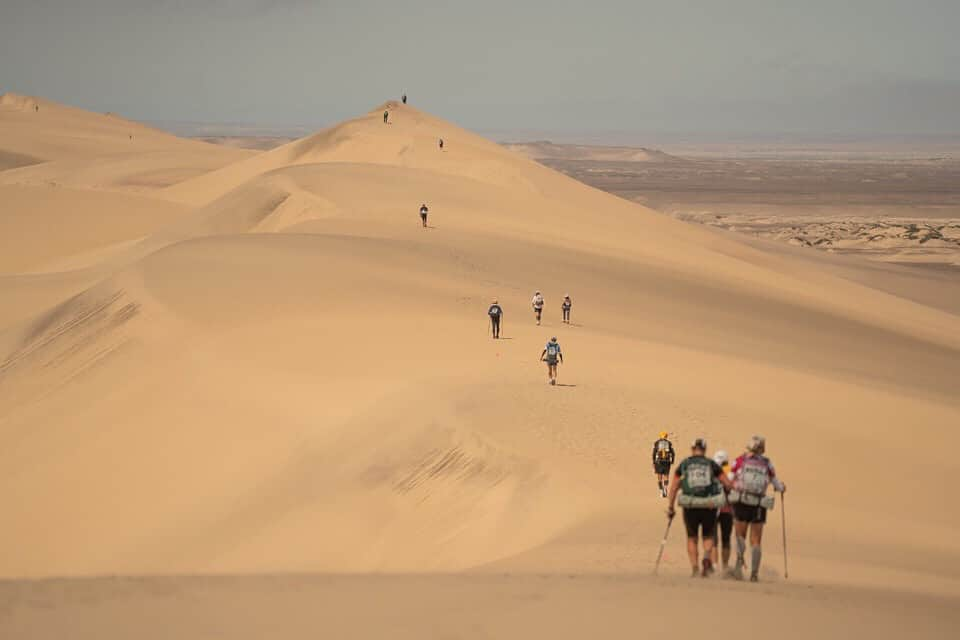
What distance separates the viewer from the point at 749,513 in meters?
10.1

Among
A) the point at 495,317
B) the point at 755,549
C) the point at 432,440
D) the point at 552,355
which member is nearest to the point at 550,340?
the point at 552,355

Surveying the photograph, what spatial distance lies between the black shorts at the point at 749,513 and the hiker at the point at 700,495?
10.7 inches

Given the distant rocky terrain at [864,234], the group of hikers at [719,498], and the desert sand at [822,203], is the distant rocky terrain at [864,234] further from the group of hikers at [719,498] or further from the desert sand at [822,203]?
the group of hikers at [719,498]

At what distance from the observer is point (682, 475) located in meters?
9.96

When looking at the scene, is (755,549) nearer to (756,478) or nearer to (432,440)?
(756,478)

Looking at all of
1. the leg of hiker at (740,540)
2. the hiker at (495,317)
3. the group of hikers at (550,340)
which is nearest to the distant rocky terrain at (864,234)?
the group of hikers at (550,340)

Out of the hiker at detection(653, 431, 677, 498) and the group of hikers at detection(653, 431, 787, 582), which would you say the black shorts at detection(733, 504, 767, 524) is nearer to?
the group of hikers at detection(653, 431, 787, 582)

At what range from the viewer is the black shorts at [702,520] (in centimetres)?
A: 998

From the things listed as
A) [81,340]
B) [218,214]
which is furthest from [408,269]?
[218,214]

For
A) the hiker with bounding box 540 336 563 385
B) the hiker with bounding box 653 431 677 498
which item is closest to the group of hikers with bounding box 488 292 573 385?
the hiker with bounding box 540 336 563 385

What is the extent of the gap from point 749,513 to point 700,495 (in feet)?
1.70

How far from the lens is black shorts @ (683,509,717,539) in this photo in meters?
9.98

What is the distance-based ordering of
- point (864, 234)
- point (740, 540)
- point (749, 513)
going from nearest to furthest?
point (749, 513)
point (740, 540)
point (864, 234)

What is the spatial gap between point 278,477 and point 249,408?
8.03ft
